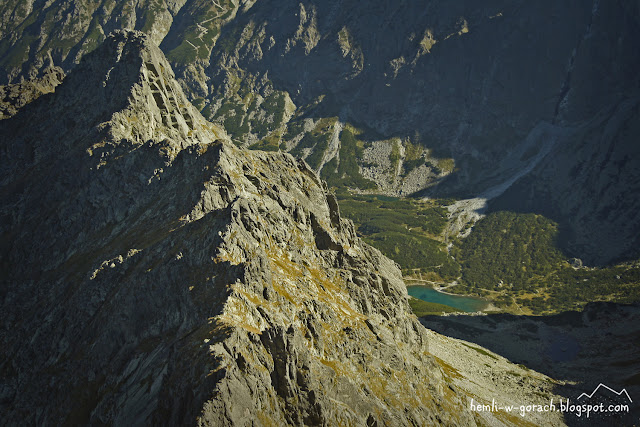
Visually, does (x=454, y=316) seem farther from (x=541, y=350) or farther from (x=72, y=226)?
(x=72, y=226)

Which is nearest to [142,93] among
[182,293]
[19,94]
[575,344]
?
[19,94]

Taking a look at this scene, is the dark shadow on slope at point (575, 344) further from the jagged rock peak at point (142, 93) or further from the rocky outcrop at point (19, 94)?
the rocky outcrop at point (19, 94)

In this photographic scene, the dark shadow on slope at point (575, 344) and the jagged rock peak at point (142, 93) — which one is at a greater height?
the jagged rock peak at point (142, 93)

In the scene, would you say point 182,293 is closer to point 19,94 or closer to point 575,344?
point 19,94

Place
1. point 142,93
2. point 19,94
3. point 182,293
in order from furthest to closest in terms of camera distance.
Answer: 1. point 19,94
2. point 142,93
3. point 182,293

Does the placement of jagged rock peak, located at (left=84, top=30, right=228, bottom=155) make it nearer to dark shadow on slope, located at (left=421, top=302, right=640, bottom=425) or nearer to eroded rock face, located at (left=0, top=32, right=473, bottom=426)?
eroded rock face, located at (left=0, top=32, right=473, bottom=426)

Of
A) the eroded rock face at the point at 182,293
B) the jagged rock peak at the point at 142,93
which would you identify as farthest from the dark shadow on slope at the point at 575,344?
the jagged rock peak at the point at 142,93

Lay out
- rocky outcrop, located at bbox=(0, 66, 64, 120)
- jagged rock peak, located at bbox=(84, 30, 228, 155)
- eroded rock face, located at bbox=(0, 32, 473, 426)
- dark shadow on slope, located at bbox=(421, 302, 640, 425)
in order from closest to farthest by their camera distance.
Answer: eroded rock face, located at bbox=(0, 32, 473, 426) → dark shadow on slope, located at bbox=(421, 302, 640, 425) → jagged rock peak, located at bbox=(84, 30, 228, 155) → rocky outcrop, located at bbox=(0, 66, 64, 120)

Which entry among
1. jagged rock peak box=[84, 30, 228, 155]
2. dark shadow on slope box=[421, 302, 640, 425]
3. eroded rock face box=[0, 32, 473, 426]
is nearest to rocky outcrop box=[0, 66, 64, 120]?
eroded rock face box=[0, 32, 473, 426]
